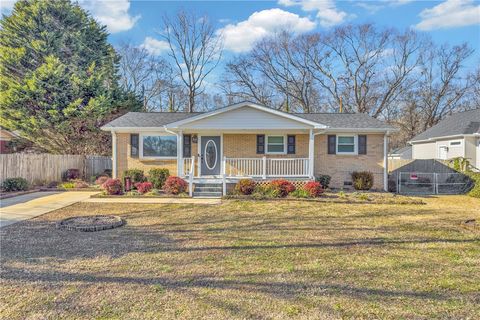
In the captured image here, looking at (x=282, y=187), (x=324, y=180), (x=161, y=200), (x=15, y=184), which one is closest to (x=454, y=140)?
(x=324, y=180)

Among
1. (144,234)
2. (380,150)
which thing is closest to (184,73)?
(380,150)

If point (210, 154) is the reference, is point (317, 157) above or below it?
below

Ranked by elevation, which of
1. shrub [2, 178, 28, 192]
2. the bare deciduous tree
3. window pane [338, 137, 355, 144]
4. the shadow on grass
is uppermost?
the bare deciduous tree

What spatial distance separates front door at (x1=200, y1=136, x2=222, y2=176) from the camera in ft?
48.2

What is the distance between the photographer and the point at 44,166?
49.8 feet

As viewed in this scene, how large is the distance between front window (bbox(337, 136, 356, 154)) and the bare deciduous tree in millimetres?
20874

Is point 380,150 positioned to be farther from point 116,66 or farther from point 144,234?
point 116,66

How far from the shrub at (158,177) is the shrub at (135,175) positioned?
0.61 metres

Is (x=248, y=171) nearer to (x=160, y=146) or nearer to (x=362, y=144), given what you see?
(x=160, y=146)

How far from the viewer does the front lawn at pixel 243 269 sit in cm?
341

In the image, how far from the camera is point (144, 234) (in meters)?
6.58

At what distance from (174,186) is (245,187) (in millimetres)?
3026

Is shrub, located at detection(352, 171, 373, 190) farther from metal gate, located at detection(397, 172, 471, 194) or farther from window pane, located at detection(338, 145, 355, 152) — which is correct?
metal gate, located at detection(397, 172, 471, 194)

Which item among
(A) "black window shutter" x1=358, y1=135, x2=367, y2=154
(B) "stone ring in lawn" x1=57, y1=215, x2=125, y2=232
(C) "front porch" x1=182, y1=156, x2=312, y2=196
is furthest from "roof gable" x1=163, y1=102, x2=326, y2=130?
(B) "stone ring in lawn" x1=57, y1=215, x2=125, y2=232
